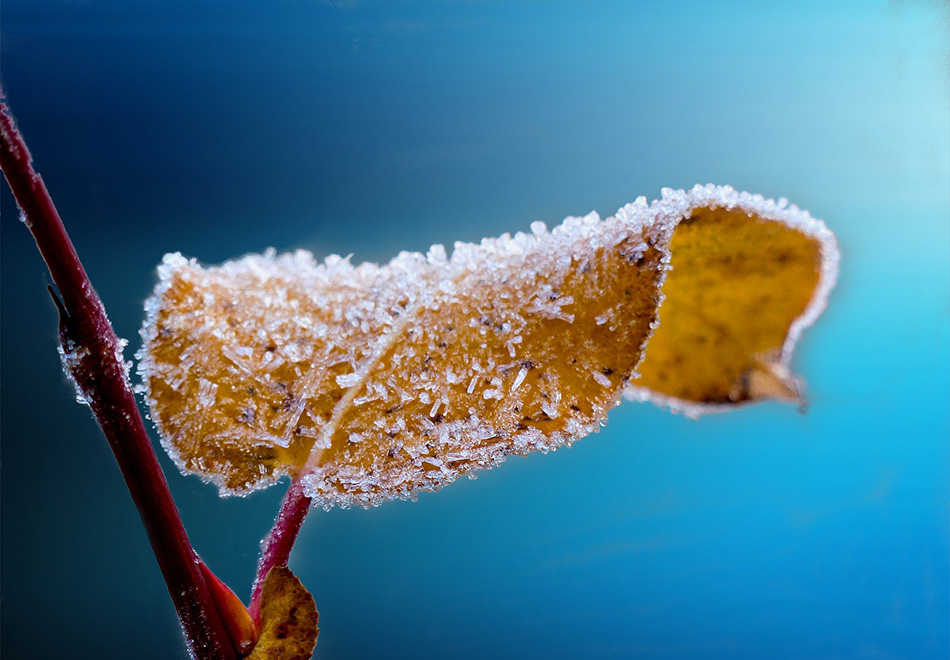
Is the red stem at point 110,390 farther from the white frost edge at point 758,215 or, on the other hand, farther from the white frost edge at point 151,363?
the white frost edge at point 758,215

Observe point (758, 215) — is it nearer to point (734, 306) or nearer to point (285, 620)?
point (734, 306)

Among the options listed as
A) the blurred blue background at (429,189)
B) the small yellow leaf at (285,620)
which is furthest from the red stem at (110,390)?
the blurred blue background at (429,189)

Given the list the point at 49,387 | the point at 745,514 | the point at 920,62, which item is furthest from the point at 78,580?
the point at 920,62

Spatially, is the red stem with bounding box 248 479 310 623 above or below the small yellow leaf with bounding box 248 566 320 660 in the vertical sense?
above

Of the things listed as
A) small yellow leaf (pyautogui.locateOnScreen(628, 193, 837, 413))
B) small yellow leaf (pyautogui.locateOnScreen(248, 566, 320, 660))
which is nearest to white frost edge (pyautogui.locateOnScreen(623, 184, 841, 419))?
small yellow leaf (pyautogui.locateOnScreen(628, 193, 837, 413))

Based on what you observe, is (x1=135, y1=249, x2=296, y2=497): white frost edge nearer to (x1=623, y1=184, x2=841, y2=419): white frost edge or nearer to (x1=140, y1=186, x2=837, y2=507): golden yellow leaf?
(x1=140, y1=186, x2=837, y2=507): golden yellow leaf
